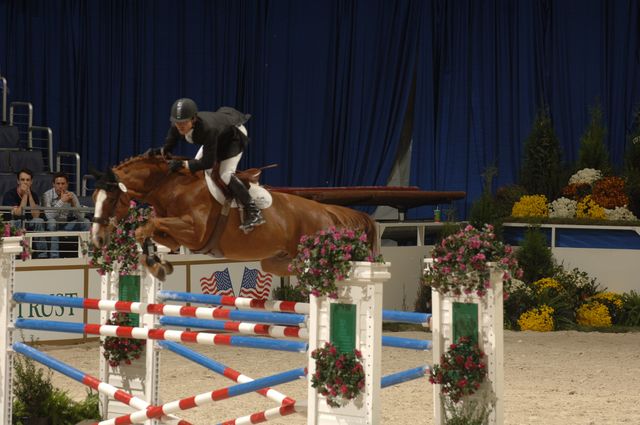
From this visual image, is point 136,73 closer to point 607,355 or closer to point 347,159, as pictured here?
point 347,159

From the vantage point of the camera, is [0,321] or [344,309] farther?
[0,321]

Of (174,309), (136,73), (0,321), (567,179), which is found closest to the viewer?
(174,309)

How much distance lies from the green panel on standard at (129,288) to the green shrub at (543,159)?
6.62 meters

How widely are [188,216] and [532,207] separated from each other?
6808 millimetres

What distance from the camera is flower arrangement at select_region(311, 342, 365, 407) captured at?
3980 millimetres

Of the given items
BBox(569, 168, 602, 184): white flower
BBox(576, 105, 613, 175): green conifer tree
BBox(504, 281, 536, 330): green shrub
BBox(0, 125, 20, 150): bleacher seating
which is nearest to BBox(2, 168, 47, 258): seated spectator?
BBox(0, 125, 20, 150): bleacher seating

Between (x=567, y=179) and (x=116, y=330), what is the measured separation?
24.3 feet

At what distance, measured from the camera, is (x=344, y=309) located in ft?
13.4

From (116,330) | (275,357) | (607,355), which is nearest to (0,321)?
(116,330)

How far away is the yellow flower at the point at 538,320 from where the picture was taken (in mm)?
9672

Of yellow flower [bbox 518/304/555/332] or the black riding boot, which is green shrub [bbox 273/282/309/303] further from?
the black riding boot

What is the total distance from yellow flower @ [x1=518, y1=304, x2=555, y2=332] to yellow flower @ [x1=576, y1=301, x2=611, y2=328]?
36 cm

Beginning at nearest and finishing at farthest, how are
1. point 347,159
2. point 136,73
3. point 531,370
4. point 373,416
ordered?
point 373,416, point 531,370, point 347,159, point 136,73

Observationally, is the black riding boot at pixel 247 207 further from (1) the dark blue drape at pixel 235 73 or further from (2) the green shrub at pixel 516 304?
(1) the dark blue drape at pixel 235 73
